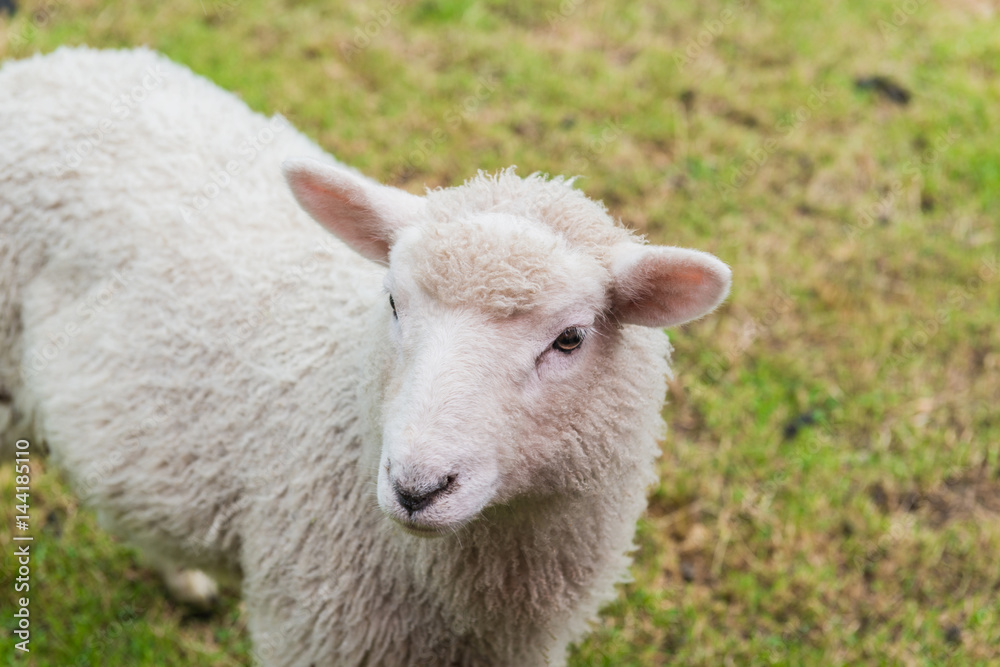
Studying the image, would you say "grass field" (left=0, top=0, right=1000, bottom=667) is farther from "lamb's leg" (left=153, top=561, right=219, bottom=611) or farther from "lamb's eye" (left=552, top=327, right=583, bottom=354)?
"lamb's eye" (left=552, top=327, right=583, bottom=354)

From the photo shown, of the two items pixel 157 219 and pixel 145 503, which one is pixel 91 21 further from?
pixel 145 503

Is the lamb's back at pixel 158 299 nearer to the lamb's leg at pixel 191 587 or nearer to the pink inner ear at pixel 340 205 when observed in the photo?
the pink inner ear at pixel 340 205

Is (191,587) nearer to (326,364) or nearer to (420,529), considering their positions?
(326,364)

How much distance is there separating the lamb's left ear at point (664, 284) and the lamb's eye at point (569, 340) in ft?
0.54

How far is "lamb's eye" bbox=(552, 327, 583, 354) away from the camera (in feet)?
6.98

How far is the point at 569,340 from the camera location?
2145 millimetres

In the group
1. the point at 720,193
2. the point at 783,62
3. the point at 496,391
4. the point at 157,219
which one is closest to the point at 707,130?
the point at 720,193

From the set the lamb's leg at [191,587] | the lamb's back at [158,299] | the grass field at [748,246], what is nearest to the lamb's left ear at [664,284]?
the lamb's back at [158,299]

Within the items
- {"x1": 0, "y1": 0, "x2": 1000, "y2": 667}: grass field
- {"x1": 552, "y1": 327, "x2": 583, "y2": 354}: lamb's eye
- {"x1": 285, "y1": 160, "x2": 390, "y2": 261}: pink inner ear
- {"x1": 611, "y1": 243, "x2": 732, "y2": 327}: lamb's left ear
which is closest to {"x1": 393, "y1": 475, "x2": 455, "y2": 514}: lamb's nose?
{"x1": 552, "y1": 327, "x2": 583, "y2": 354}: lamb's eye

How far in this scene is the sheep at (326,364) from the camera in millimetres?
2072

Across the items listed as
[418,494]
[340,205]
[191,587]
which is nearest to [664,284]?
[418,494]

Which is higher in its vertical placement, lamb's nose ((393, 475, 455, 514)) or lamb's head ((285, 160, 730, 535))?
lamb's head ((285, 160, 730, 535))

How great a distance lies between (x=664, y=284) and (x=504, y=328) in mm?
441

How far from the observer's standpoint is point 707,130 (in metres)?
5.98
